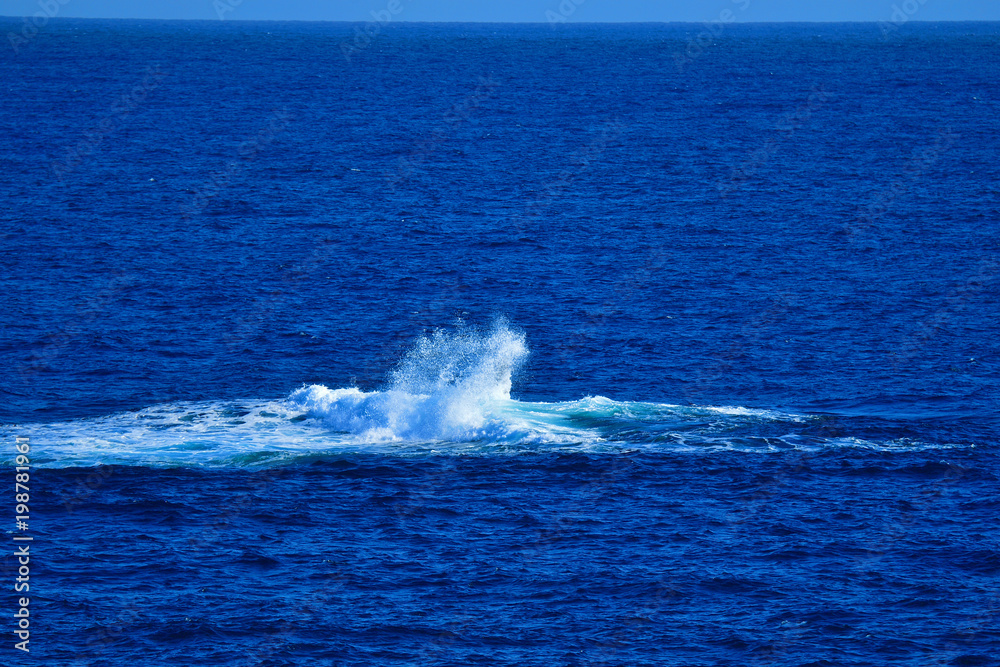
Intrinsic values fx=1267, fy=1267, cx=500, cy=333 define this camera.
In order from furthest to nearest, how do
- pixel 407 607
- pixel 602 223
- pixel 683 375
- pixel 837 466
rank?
pixel 602 223 < pixel 683 375 < pixel 837 466 < pixel 407 607

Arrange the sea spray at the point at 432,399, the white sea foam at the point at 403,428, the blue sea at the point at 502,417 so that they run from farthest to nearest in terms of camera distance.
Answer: the sea spray at the point at 432,399
the white sea foam at the point at 403,428
the blue sea at the point at 502,417

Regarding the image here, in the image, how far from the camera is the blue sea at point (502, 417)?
45.4m

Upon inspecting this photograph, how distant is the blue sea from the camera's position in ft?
149

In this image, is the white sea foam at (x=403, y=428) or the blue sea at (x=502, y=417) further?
the white sea foam at (x=403, y=428)

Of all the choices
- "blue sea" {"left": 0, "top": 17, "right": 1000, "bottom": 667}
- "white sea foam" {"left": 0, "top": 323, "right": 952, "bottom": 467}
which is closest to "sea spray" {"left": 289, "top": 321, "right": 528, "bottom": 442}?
"white sea foam" {"left": 0, "top": 323, "right": 952, "bottom": 467}

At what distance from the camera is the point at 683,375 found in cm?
7244

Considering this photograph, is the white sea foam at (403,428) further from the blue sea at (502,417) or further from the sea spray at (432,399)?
the blue sea at (502,417)

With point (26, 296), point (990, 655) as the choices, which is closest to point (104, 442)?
point (26, 296)

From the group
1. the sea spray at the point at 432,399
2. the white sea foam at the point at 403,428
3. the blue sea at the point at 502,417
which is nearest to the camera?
the blue sea at the point at 502,417

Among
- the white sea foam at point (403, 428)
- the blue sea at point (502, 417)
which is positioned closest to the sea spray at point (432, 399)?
the white sea foam at point (403, 428)

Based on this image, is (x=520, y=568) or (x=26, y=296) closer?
(x=520, y=568)

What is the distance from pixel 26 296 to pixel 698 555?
5502cm

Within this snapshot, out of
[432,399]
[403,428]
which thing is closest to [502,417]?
[432,399]

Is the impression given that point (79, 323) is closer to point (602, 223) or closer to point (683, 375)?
point (683, 375)
